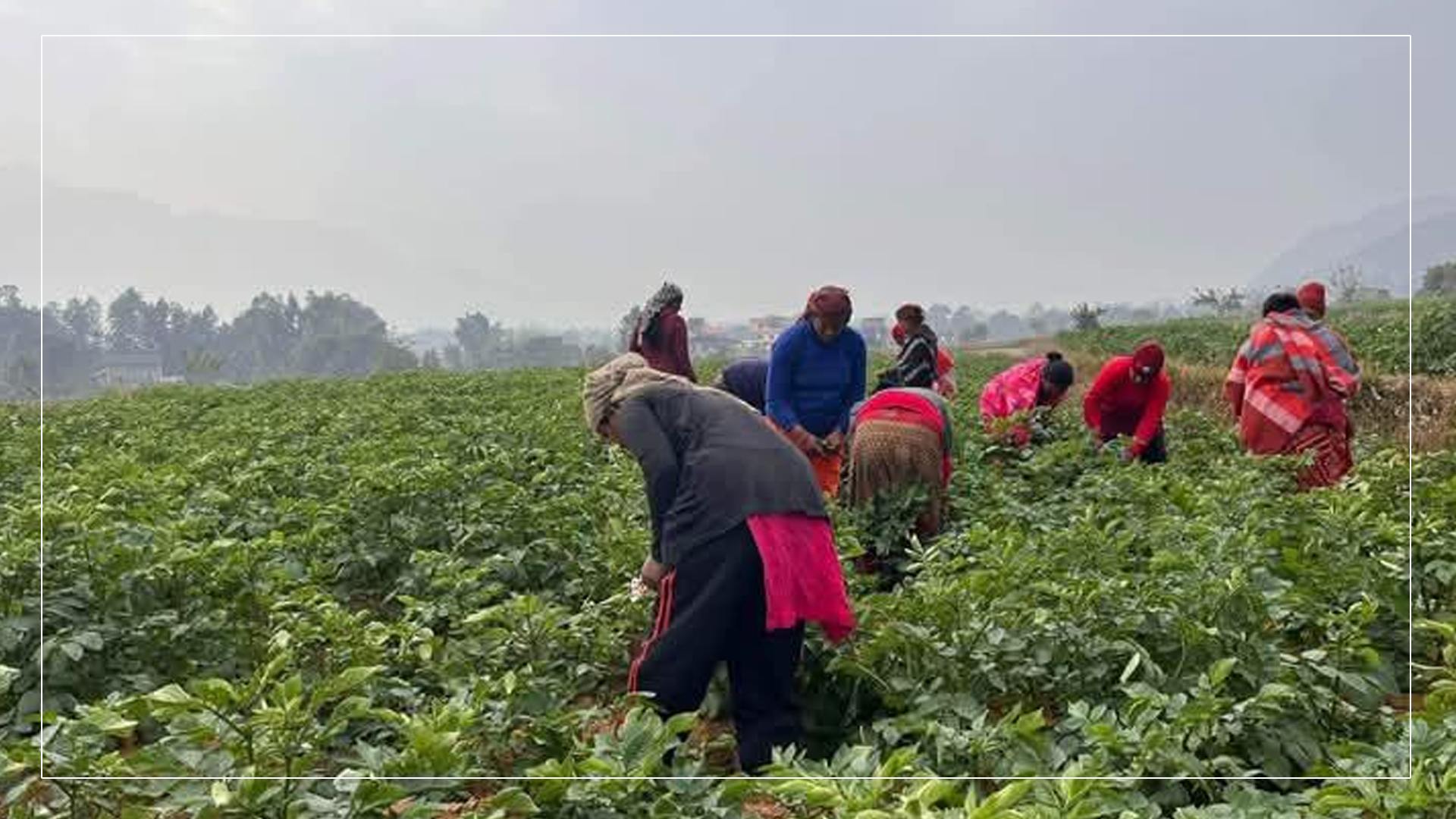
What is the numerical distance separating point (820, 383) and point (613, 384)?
2358 millimetres

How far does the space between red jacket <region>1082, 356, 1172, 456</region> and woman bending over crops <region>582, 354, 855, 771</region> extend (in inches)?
155

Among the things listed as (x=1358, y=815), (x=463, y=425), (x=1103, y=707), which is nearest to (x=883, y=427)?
(x=1103, y=707)

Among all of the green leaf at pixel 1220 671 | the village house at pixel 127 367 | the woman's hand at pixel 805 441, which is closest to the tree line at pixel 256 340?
the village house at pixel 127 367

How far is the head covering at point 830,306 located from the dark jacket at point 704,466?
1.86m

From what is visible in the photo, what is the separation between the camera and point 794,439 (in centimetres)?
543

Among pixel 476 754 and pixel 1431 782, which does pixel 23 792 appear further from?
pixel 1431 782

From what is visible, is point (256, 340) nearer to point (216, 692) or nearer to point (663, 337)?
point (663, 337)

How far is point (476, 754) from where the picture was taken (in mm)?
2510

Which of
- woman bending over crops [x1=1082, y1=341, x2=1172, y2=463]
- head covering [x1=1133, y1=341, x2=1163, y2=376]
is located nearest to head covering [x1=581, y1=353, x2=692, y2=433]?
woman bending over crops [x1=1082, y1=341, x2=1172, y2=463]

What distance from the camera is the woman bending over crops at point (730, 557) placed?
3.04 metres

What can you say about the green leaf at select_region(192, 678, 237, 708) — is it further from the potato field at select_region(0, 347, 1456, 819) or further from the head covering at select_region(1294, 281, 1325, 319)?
the head covering at select_region(1294, 281, 1325, 319)

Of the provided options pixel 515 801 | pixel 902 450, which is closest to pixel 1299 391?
pixel 902 450

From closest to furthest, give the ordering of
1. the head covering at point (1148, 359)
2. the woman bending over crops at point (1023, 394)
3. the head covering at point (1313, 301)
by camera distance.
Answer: the head covering at point (1313, 301) < the head covering at point (1148, 359) < the woman bending over crops at point (1023, 394)

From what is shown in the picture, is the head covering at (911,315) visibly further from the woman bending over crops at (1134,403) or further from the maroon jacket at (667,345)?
the maroon jacket at (667,345)
